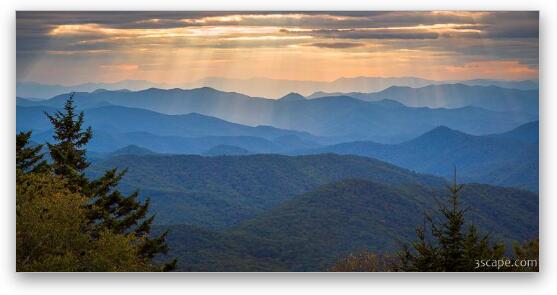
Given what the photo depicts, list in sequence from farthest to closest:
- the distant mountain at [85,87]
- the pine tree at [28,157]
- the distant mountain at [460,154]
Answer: the pine tree at [28,157]
the distant mountain at [460,154]
the distant mountain at [85,87]

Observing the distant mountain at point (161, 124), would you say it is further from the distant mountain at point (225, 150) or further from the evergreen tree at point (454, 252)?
the evergreen tree at point (454, 252)

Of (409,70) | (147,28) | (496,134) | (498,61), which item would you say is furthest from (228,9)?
(496,134)

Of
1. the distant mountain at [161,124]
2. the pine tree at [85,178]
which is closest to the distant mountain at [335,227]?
the pine tree at [85,178]

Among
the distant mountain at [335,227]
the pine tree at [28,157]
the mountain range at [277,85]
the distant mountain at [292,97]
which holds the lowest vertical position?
the distant mountain at [335,227]

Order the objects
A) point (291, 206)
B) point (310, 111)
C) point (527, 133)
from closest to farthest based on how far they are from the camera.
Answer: point (527, 133)
point (310, 111)
point (291, 206)

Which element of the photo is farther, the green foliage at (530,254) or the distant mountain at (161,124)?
the distant mountain at (161,124)

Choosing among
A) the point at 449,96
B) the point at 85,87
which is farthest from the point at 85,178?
the point at 449,96

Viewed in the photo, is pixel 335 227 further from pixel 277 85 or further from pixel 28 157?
pixel 28 157
